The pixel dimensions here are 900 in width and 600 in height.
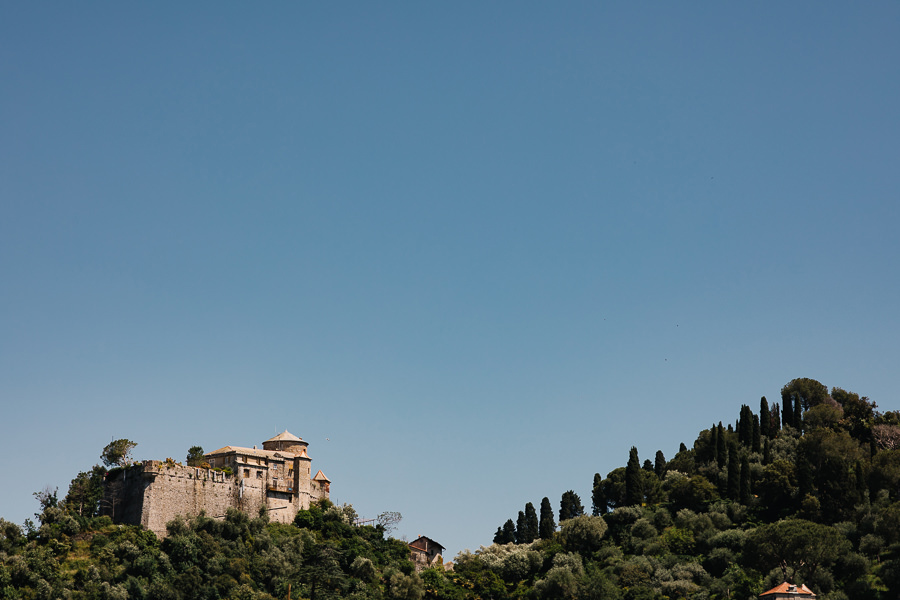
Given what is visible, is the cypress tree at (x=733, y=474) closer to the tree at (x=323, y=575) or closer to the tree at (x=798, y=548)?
the tree at (x=798, y=548)

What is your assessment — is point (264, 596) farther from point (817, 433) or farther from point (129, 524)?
point (817, 433)

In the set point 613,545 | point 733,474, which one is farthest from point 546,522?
point 733,474

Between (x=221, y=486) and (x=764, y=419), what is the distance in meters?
56.5

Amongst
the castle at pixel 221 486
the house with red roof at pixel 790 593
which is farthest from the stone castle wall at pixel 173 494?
the house with red roof at pixel 790 593

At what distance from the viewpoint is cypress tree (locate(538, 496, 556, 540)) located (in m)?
101

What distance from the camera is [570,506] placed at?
11112 cm

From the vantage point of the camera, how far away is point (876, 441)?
332 feet

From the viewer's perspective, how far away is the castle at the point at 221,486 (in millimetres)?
88250

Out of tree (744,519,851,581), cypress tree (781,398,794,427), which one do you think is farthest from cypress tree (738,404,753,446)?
tree (744,519,851,581)

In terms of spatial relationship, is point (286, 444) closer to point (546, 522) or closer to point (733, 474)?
point (546, 522)

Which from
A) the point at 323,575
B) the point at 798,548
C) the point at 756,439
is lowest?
the point at 798,548

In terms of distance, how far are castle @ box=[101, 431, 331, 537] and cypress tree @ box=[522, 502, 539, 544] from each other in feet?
69.2

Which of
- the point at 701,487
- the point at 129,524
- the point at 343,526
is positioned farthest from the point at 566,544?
the point at 129,524

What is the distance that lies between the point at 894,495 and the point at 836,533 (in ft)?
40.4
